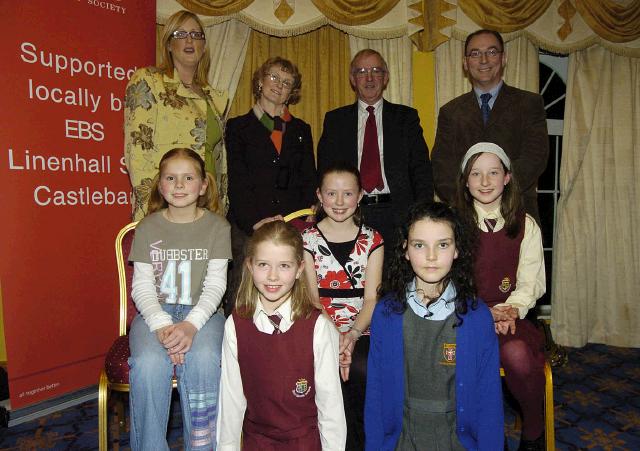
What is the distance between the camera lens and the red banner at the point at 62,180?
2760 mm

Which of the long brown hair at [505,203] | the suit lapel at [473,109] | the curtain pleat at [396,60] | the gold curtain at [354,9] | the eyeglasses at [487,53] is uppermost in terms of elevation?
the gold curtain at [354,9]

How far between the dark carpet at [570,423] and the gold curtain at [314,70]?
227cm

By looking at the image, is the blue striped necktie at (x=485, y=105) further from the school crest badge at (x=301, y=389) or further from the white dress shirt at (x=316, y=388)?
the school crest badge at (x=301, y=389)

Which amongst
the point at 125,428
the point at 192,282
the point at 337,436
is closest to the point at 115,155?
the point at 192,282

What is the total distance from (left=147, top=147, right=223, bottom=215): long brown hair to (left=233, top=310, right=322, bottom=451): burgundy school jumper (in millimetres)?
840

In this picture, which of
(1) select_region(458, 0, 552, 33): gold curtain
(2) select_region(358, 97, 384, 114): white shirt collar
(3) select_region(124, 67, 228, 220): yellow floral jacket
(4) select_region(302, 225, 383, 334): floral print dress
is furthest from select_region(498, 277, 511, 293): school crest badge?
(1) select_region(458, 0, 552, 33): gold curtain

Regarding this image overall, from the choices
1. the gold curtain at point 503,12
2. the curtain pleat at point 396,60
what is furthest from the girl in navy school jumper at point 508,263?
the gold curtain at point 503,12

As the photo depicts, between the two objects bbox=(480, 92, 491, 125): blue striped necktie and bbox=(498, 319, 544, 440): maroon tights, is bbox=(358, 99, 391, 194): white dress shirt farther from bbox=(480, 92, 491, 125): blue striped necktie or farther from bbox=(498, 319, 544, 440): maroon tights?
bbox=(498, 319, 544, 440): maroon tights

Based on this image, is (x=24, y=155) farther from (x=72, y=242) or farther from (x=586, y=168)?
(x=586, y=168)

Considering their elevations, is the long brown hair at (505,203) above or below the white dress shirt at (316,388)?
above

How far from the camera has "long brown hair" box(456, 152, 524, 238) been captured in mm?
2344

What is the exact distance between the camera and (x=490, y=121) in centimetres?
305

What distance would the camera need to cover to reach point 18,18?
8.88ft

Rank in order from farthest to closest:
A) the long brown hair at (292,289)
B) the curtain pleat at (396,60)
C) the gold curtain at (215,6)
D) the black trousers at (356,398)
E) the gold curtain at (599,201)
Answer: the gold curtain at (599,201) < the curtain pleat at (396,60) < the gold curtain at (215,6) < the black trousers at (356,398) < the long brown hair at (292,289)
